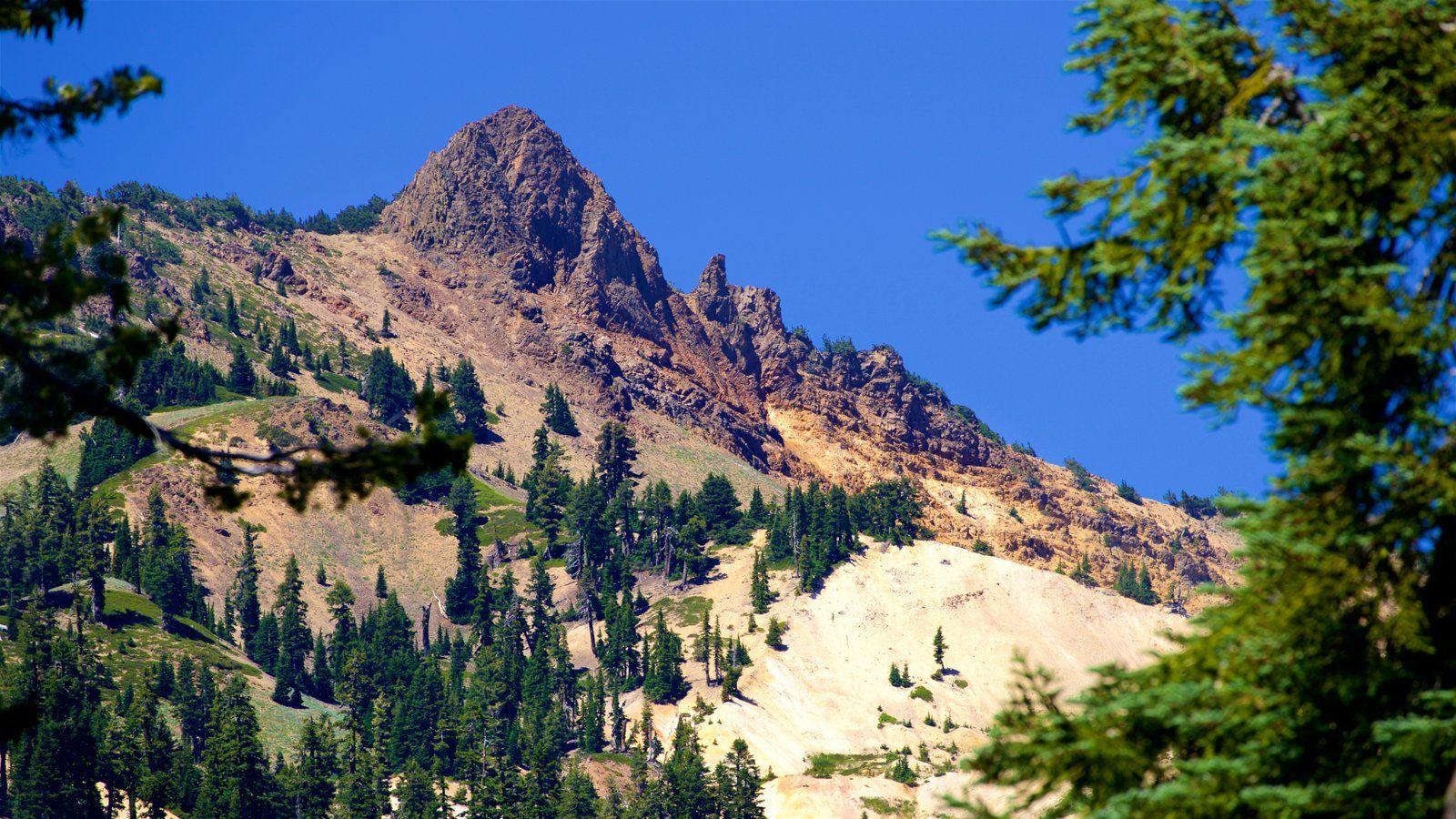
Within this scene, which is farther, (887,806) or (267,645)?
Answer: (267,645)

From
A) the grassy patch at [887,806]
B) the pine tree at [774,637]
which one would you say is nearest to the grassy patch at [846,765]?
the grassy patch at [887,806]

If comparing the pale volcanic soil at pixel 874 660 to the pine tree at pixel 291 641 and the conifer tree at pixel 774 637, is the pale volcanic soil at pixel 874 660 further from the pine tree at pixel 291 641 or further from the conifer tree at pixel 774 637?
the pine tree at pixel 291 641

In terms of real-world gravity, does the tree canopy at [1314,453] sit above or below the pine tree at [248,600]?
below

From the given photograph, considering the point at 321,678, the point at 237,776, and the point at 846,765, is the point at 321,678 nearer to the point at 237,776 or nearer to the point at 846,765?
the point at 237,776

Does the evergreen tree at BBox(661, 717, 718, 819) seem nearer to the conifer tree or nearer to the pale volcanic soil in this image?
the pale volcanic soil

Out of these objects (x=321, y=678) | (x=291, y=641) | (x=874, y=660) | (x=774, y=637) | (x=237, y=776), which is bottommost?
(x=237, y=776)

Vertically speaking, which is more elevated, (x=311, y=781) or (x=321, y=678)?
(x=321, y=678)

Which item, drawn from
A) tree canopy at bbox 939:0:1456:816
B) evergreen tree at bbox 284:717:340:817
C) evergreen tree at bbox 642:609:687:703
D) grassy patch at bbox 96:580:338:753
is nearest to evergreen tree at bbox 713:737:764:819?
evergreen tree at bbox 642:609:687:703

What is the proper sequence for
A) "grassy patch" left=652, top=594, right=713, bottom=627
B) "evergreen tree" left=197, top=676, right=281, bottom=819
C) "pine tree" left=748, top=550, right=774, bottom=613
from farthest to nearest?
"grassy patch" left=652, top=594, right=713, bottom=627, "pine tree" left=748, top=550, right=774, bottom=613, "evergreen tree" left=197, top=676, right=281, bottom=819

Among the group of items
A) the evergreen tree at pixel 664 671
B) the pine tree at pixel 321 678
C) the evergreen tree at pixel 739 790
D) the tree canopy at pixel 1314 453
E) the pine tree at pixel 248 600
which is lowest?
the tree canopy at pixel 1314 453

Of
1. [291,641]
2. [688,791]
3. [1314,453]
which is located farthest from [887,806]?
[1314,453]

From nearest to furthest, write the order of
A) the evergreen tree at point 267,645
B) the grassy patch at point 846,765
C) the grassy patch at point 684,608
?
the grassy patch at point 846,765
the evergreen tree at point 267,645
the grassy patch at point 684,608

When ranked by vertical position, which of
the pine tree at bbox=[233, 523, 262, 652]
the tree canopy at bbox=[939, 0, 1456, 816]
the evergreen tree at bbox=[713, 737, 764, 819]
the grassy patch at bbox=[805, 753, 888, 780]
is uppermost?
the pine tree at bbox=[233, 523, 262, 652]

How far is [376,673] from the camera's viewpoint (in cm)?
16375
